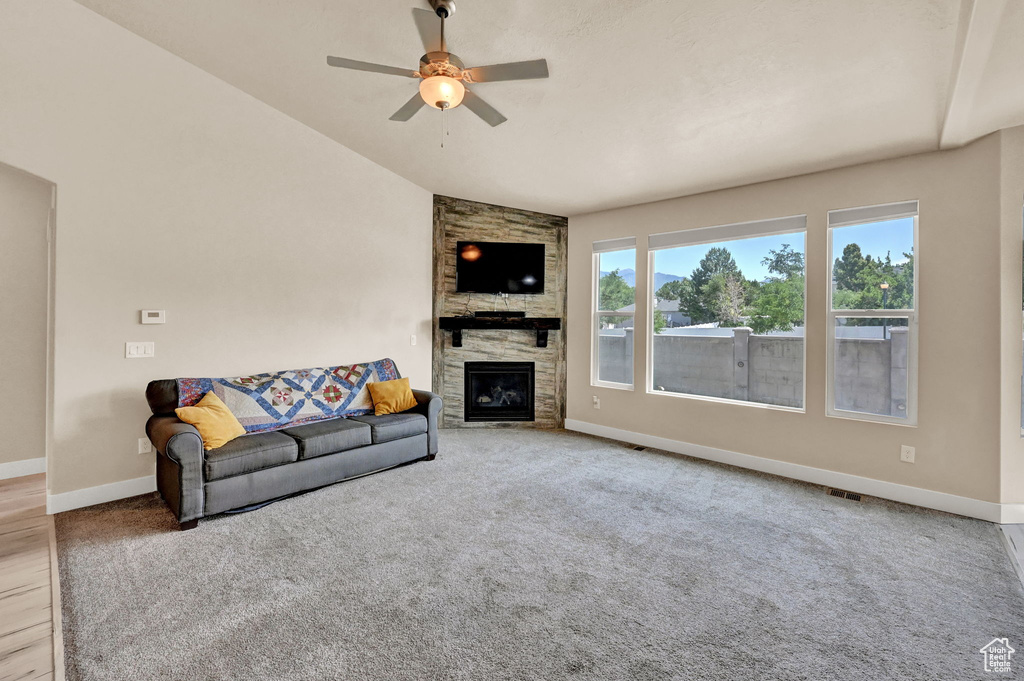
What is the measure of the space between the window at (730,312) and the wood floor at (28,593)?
4729 millimetres

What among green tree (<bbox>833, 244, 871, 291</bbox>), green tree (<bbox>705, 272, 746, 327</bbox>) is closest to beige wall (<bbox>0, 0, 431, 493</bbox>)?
green tree (<bbox>705, 272, 746, 327</bbox>)

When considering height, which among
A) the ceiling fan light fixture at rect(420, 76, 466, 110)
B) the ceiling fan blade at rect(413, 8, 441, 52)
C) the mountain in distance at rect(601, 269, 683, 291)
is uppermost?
the ceiling fan blade at rect(413, 8, 441, 52)

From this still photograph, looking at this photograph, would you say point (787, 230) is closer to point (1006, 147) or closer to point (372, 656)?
point (1006, 147)

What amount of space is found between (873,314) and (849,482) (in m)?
1.36

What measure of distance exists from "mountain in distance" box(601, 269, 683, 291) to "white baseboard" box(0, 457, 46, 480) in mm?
5794

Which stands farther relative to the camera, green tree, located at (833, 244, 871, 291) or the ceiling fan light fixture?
green tree, located at (833, 244, 871, 291)

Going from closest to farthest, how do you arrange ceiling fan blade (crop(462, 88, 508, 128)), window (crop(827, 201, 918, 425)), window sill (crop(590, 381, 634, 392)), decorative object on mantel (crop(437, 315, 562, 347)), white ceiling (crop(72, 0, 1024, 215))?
1. white ceiling (crop(72, 0, 1024, 215))
2. ceiling fan blade (crop(462, 88, 508, 128))
3. window (crop(827, 201, 918, 425))
4. window sill (crop(590, 381, 634, 392))
5. decorative object on mantel (crop(437, 315, 562, 347))

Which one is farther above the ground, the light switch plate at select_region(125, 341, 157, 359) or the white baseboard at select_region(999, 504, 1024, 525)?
the light switch plate at select_region(125, 341, 157, 359)

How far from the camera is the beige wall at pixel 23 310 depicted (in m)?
3.75

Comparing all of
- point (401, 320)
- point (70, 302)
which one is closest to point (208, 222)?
point (70, 302)

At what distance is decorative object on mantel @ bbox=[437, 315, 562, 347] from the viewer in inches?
217

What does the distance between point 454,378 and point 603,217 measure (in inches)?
104

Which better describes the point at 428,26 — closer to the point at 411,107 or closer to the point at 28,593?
the point at 411,107

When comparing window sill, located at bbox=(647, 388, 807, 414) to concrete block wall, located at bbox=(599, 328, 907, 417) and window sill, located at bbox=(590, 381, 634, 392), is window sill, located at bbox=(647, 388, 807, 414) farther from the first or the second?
window sill, located at bbox=(590, 381, 634, 392)
